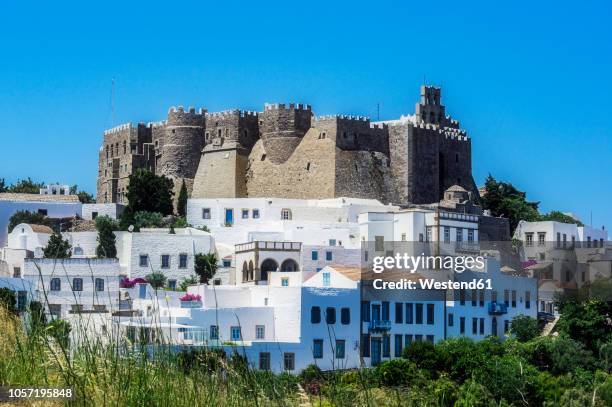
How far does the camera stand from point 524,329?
147 ft

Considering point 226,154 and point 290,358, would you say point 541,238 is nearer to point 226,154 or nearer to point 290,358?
point 226,154

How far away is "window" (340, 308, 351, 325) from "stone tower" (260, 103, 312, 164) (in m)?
19.1

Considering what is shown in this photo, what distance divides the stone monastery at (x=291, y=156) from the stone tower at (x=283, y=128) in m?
0.05

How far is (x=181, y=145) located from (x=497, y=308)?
2102 centimetres

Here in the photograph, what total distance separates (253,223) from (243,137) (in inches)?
292

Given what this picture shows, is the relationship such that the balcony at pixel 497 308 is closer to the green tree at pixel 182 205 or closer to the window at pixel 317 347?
the window at pixel 317 347

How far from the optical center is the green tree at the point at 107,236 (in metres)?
49.8

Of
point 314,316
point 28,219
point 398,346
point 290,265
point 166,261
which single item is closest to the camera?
point 314,316

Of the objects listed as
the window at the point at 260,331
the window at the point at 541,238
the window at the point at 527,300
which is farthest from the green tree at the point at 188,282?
the window at the point at 541,238

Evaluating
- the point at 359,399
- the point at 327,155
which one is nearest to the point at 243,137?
the point at 327,155

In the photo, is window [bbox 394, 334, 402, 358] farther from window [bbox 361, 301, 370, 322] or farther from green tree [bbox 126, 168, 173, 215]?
green tree [bbox 126, 168, 173, 215]

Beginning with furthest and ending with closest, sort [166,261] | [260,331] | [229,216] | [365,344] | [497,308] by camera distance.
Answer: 1. [229,216]
2. [166,261]
3. [497,308]
4. [365,344]
5. [260,331]

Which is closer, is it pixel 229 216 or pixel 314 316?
pixel 314 316

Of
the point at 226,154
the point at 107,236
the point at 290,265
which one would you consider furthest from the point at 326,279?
the point at 226,154
